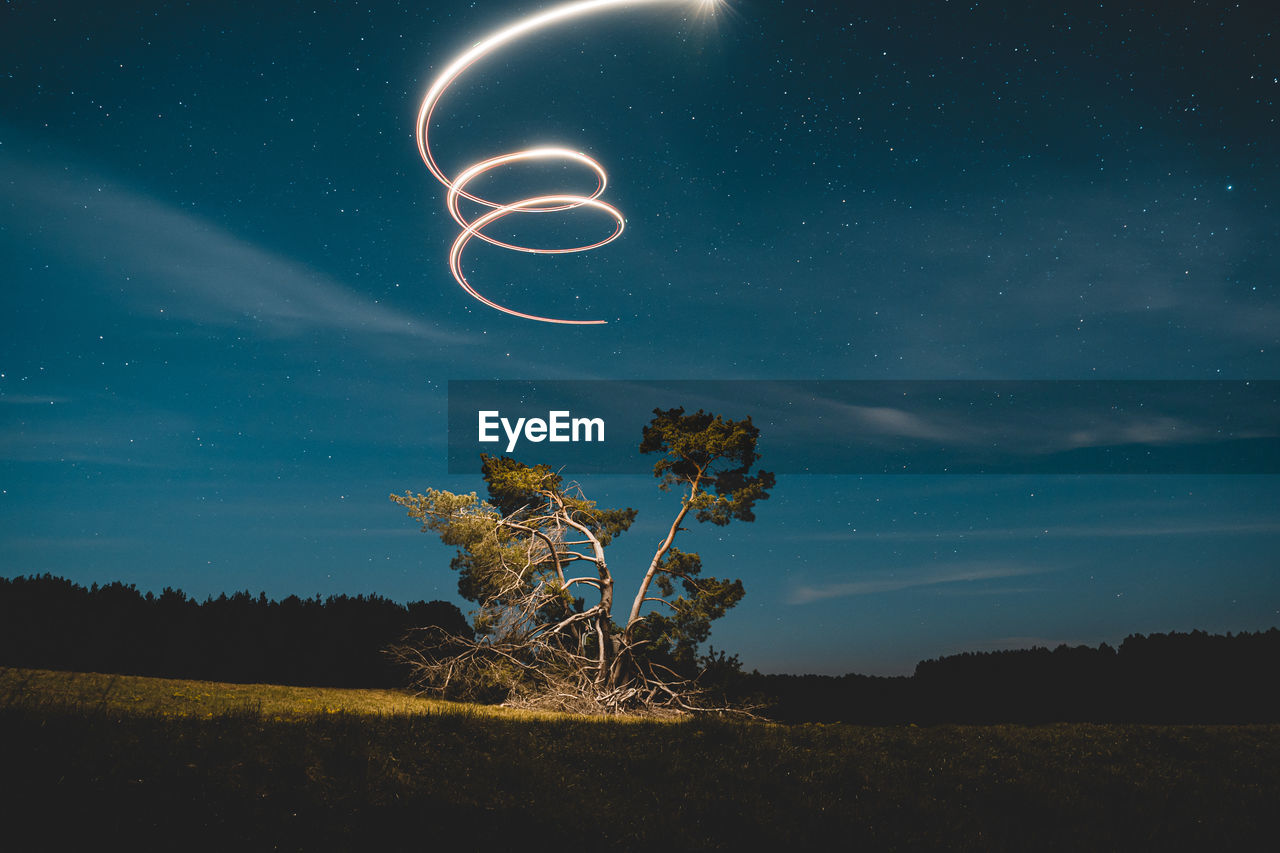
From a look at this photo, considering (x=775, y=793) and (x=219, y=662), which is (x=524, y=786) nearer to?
(x=775, y=793)

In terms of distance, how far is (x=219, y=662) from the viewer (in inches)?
993

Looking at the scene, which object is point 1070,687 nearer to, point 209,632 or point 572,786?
point 572,786

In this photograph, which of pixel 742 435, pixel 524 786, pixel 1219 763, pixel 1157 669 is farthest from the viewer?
pixel 1157 669

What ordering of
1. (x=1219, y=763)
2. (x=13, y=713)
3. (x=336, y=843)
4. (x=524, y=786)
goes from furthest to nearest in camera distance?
(x=1219, y=763) → (x=524, y=786) → (x=13, y=713) → (x=336, y=843)

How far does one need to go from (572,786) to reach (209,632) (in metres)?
22.7

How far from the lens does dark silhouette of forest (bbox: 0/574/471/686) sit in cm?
2358

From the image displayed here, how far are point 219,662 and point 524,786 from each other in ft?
72.9

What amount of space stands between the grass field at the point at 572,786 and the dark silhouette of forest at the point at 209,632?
46.5 feet

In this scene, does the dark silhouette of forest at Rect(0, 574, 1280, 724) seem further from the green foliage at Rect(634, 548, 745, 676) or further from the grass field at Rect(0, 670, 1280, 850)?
the grass field at Rect(0, 670, 1280, 850)

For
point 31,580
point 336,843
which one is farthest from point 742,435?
point 31,580

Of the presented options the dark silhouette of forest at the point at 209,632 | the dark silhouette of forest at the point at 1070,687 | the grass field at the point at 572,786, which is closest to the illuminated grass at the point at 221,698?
the grass field at the point at 572,786

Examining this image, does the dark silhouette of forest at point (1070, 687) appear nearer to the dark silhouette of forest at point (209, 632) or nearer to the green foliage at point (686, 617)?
the green foliage at point (686, 617)

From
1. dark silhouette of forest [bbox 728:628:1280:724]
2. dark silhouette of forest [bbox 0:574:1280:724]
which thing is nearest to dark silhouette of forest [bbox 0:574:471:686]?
dark silhouette of forest [bbox 0:574:1280:724]

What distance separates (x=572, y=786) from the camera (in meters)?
8.38
